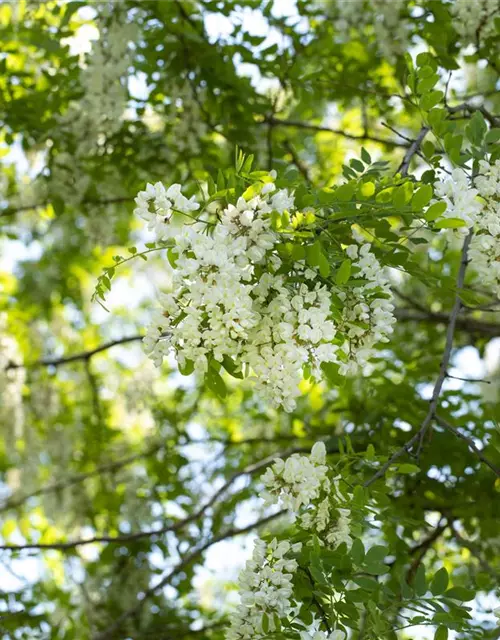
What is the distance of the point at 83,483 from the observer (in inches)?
183

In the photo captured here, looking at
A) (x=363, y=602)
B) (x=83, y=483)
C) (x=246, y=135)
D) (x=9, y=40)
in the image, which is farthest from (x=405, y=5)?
(x=83, y=483)

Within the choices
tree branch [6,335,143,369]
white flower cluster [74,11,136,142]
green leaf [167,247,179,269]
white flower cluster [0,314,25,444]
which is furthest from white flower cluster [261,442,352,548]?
white flower cluster [0,314,25,444]

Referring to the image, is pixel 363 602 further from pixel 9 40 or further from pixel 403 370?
pixel 9 40

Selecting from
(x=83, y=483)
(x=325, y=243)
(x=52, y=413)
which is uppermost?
(x=52, y=413)

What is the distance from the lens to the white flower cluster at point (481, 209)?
5.39 ft

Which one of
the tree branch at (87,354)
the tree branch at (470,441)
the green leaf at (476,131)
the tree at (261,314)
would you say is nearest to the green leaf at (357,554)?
the tree at (261,314)

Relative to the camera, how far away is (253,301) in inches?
64.3

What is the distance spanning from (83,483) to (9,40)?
7.13 feet

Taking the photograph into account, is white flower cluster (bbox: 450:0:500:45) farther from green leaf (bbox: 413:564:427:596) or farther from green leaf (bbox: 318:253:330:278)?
green leaf (bbox: 413:564:427:596)

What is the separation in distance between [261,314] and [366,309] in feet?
0.64

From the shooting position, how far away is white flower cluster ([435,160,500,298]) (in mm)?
1644

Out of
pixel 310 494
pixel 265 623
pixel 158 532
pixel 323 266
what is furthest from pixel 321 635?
pixel 158 532

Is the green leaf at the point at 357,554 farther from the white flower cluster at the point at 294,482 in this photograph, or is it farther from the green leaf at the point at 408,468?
A: the green leaf at the point at 408,468

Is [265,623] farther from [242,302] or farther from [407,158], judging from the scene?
[407,158]
